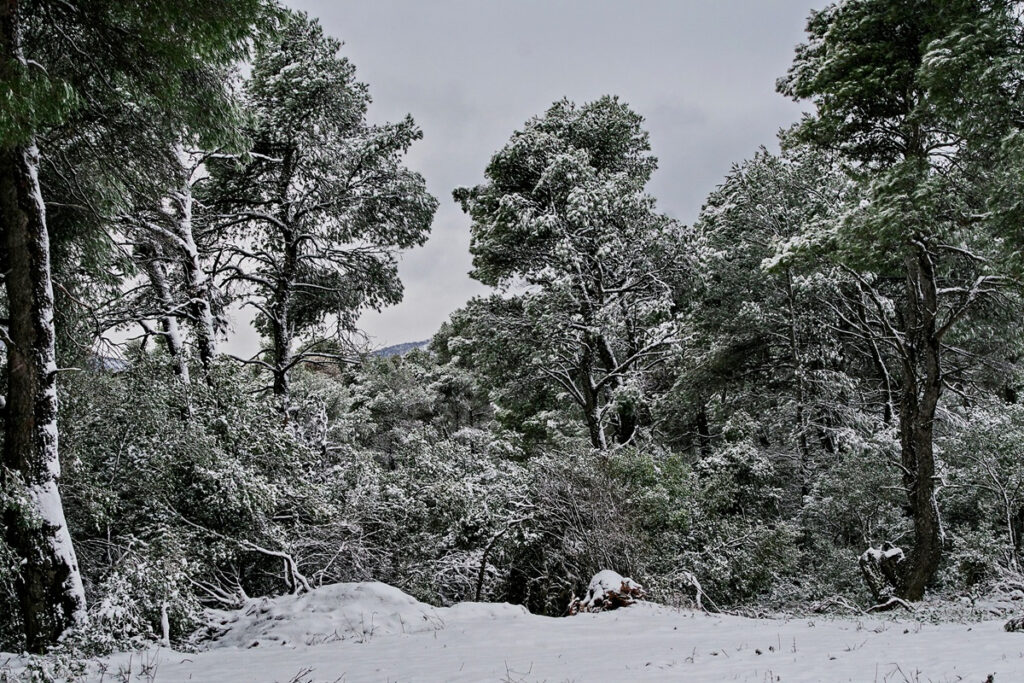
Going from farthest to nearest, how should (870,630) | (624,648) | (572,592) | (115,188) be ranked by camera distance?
(572,592), (115,188), (870,630), (624,648)

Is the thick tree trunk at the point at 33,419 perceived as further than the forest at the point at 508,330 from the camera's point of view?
No

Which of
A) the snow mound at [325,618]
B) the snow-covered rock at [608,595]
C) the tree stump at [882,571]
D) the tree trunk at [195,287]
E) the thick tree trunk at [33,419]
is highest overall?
the tree trunk at [195,287]

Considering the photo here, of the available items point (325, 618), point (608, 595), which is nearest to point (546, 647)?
point (608, 595)

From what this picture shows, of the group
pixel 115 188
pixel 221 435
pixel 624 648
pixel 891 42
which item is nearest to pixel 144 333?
pixel 221 435

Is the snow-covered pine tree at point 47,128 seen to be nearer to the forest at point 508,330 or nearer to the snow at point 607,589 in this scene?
the forest at point 508,330

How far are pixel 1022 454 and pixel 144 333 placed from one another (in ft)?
48.9

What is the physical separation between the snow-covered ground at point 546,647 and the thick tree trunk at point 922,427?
12.2ft

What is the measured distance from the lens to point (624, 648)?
5.06m

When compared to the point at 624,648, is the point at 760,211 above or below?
above

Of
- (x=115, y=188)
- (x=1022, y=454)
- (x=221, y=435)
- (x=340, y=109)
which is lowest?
(x=1022, y=454)

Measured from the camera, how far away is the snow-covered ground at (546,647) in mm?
4023

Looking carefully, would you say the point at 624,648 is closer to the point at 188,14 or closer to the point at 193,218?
the point at 188,14

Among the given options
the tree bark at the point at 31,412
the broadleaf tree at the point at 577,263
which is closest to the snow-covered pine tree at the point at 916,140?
the broadleaf tree at the point at 577,263

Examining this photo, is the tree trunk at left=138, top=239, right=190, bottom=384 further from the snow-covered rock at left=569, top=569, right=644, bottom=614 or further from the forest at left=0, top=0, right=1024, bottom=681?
the snow-covered rock at left=569, top=569, right=644, bottom=614
